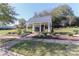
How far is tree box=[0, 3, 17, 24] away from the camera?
2.77 meters

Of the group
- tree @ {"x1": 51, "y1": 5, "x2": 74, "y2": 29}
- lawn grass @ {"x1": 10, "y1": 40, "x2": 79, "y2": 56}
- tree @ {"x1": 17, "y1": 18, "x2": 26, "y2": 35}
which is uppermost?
tree @ {"x1": 51, "y1": 5, "x2": 74, "y2": 29}

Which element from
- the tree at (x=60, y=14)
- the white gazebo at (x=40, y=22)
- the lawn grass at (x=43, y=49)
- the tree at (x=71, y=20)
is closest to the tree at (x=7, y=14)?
the white gazebo at (x=40, y=22)

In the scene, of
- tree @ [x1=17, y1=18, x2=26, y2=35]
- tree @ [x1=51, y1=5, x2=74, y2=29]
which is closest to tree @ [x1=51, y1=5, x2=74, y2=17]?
tree @ [x1=51, y1=5, x2=74, y2=29]

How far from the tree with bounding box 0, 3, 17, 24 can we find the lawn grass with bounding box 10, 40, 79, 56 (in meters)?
0.34

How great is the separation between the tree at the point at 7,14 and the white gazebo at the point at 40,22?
0.21 meters

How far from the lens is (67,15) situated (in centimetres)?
278

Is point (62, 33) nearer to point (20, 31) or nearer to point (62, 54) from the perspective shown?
point (62, 54)

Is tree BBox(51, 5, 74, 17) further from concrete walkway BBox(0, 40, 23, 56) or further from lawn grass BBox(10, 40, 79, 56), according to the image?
concrete walkway BBox(0, 40, 23, 56)

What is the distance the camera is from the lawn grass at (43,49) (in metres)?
2.72

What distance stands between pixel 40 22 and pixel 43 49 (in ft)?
1.14

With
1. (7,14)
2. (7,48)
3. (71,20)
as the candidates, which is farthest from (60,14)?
(7,48)

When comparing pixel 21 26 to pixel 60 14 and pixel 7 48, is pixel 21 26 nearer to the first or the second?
pixel 7 48

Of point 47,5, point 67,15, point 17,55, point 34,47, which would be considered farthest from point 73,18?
point 17,55

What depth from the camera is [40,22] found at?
110 inches
